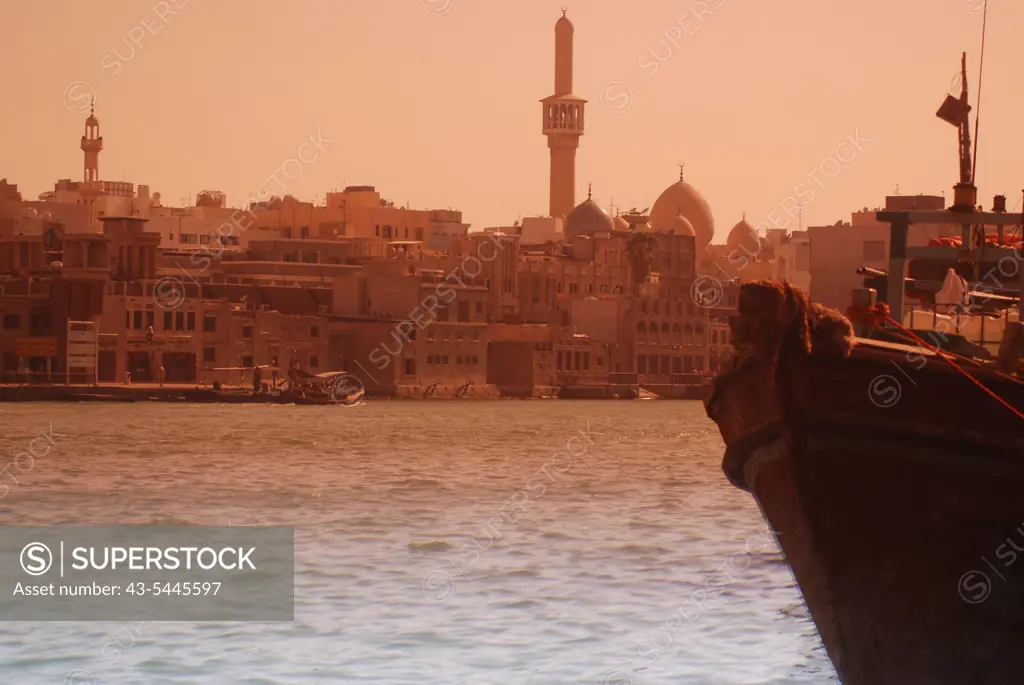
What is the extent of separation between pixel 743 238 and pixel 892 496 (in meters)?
133

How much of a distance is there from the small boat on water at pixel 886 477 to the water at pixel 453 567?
3.42 meters

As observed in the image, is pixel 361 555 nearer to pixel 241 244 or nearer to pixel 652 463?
pixel 652 463

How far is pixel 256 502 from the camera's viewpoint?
35.4 m

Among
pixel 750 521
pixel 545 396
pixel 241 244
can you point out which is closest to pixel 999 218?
pixel 750 521

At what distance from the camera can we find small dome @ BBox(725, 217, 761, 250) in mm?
142500

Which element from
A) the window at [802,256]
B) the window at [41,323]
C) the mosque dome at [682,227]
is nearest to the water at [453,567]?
the window at [41,323]

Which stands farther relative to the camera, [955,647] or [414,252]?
[414,252]

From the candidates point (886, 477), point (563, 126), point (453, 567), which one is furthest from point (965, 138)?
point (563, 126)

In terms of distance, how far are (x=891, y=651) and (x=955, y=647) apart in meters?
0.42

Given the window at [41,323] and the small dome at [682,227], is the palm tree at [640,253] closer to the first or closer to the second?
the small dome at [682,227]

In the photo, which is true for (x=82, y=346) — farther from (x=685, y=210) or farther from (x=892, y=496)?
(x=892, y=496)

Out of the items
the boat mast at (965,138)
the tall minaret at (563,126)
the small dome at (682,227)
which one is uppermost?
the tall minaret at (563,126)

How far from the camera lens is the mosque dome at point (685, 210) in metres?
137

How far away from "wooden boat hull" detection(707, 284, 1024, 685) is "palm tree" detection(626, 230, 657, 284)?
351 ft
